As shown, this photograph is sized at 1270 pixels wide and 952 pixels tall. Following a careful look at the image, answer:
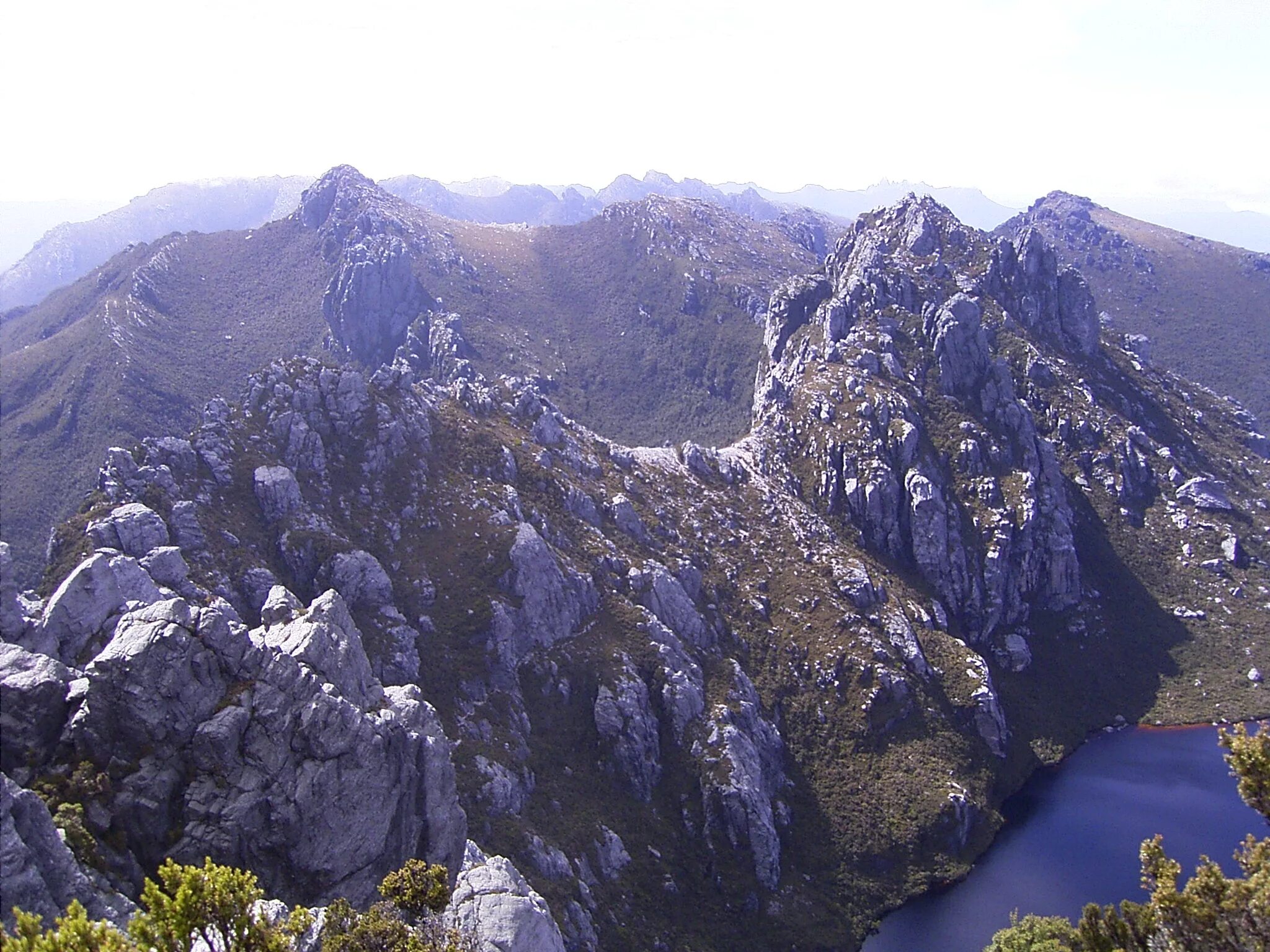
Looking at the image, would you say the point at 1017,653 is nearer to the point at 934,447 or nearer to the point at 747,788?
the point at 934,447

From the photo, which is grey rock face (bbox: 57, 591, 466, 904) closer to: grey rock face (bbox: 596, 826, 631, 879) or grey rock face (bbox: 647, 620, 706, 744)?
grey rock face (bbox: 596, 826, 631, 879)

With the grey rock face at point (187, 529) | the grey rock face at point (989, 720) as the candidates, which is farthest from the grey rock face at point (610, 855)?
the grey rock face at point (989, 720)

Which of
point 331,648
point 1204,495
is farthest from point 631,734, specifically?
point 1204,495

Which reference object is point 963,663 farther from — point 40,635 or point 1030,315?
point 40,635

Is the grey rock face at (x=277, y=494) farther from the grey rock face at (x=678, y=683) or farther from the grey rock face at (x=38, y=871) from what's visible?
the grey rock face at (x=38, y=871)

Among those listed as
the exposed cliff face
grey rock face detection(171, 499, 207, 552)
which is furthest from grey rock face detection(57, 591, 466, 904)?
the exposed cliff face

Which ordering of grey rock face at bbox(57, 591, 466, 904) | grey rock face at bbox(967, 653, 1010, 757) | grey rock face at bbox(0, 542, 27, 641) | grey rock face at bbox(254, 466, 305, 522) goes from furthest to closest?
grey rock face at bbox(967, 653, 1010, 757) → grey rock face at bbox(254, 466, 305, 522) → grey rock face at bbox(0, 542, 27, 641) → grey rock face at bbox(57, 591, 466, 904)
